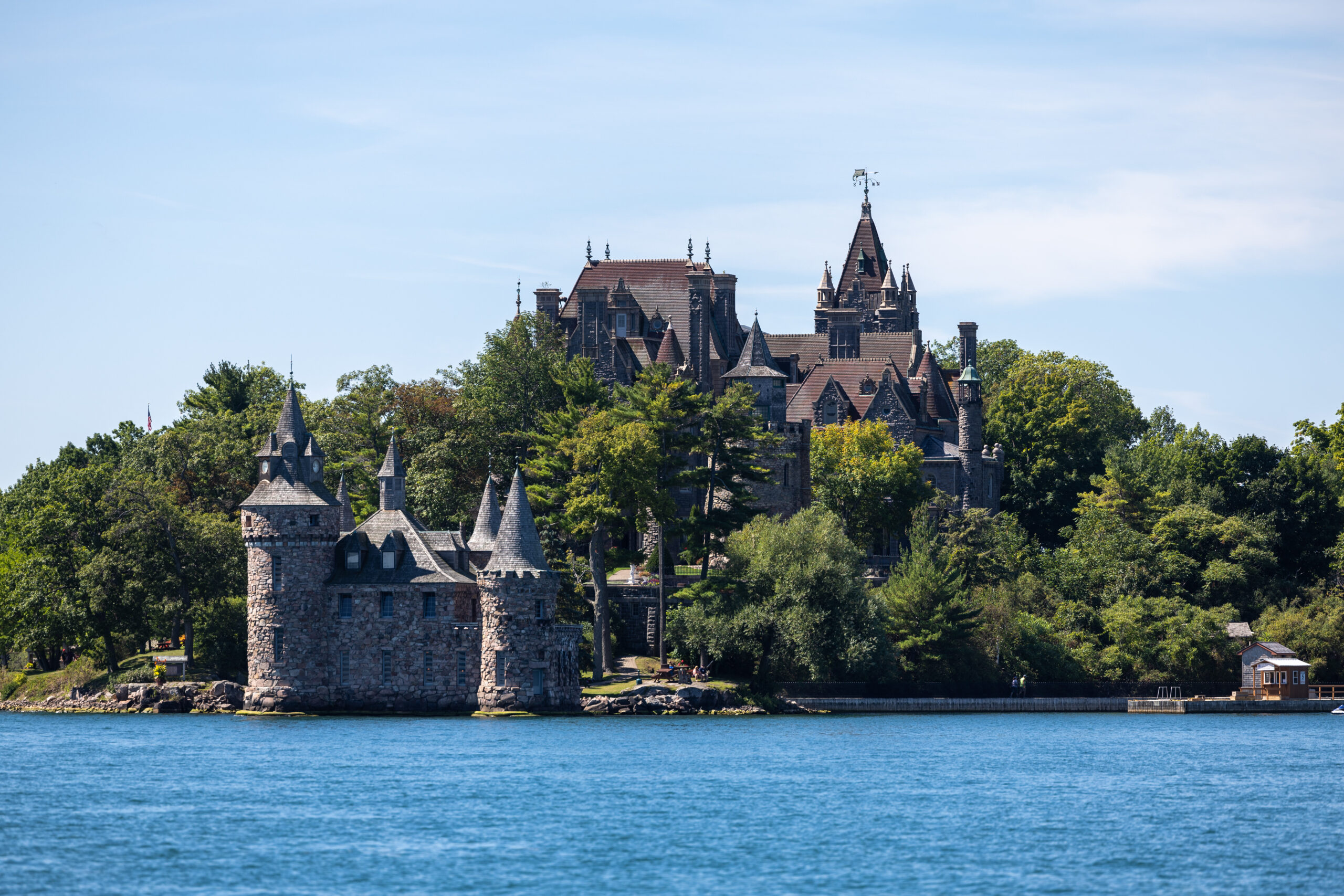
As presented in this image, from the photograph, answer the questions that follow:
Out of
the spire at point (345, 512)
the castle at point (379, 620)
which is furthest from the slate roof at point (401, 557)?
the spire at point (345, 512)

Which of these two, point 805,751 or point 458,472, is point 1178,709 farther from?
point 458,472

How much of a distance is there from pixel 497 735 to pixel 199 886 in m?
27.3

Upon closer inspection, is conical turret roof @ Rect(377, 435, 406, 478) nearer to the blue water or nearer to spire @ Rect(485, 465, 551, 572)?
spire @ Rect(485, 465, 551, 572)

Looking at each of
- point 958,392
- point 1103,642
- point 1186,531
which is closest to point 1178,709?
point 1103,642

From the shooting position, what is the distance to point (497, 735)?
2709 inches

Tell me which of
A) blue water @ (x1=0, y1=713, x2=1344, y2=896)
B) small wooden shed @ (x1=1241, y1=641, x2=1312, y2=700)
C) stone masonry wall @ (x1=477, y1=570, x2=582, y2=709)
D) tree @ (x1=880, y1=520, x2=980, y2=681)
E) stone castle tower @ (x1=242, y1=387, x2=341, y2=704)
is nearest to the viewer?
blue water @ (x1=0, y1=713, x2=1344, y2=896)

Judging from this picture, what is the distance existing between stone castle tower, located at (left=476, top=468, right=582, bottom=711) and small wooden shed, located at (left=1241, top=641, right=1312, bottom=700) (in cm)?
3413

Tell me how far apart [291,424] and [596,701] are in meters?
16.9

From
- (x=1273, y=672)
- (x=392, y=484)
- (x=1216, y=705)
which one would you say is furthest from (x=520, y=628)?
(x=1273, y=672)

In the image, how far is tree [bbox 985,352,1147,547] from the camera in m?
113

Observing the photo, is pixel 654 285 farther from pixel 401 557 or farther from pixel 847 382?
pixel 401 557

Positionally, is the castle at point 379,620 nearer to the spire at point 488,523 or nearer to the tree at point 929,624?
the spire at point 488,523

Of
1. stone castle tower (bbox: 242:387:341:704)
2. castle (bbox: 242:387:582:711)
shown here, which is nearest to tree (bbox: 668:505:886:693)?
castle (bbox: 242:387:582:711)

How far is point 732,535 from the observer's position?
86500 millimetres
